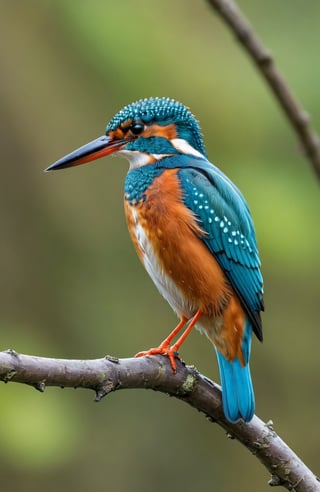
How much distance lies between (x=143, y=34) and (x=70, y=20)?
0.41 metres

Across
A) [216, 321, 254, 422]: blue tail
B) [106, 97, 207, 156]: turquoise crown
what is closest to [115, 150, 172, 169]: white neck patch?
[106, 97, 207, 156]: turquoise crown

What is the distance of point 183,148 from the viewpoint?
335 centimetres

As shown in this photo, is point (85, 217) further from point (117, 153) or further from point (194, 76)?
point (117, 153)

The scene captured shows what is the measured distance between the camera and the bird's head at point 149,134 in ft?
10.5

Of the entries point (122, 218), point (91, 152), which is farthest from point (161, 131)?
point (122, 218)

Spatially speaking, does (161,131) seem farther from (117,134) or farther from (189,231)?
(189,231)

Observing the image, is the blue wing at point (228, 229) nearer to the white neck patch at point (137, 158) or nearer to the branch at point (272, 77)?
the white neck patch at point (137, 158)

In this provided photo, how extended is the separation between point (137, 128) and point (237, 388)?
3.24 ft

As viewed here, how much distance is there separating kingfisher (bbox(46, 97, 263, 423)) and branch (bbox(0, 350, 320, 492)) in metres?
0.33

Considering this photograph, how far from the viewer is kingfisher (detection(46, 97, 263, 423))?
313 cm

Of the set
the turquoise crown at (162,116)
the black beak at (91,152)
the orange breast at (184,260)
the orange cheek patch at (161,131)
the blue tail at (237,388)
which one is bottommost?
the blue tail at (237,388)

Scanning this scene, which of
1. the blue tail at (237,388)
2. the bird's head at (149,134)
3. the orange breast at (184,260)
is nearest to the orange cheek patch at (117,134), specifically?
the bird's head at (149,134)

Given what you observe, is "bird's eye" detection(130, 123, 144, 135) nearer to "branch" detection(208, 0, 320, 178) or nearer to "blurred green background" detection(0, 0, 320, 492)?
"blurred green background" detection(0, 0, 320, 492)

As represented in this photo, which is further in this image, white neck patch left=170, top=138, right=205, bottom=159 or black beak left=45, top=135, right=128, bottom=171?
white neck patch left=170, top=138, right=205, bottom=159
